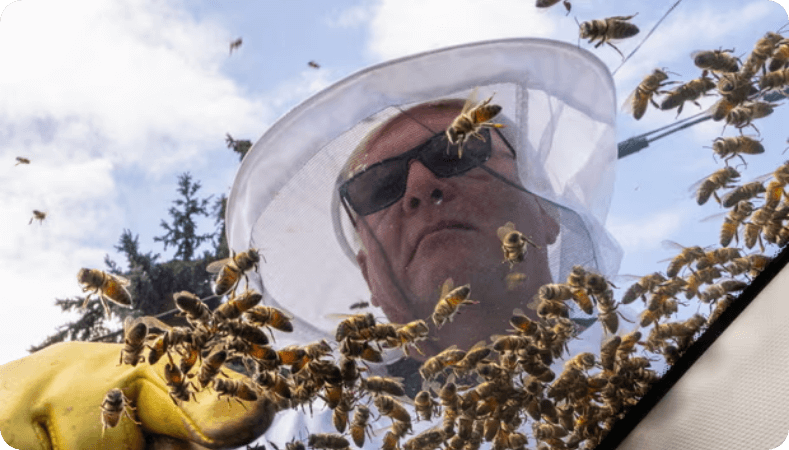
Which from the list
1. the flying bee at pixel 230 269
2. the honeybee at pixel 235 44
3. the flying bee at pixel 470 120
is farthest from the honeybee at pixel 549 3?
the flying bee at pixel 230 269

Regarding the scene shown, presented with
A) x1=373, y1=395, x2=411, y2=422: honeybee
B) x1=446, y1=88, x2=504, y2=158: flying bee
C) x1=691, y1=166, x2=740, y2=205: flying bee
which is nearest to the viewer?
x1=446, y1=88, x2=504, y2=158: flying bee

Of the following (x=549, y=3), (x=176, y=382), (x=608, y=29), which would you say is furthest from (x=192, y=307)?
(x=608, y=29)

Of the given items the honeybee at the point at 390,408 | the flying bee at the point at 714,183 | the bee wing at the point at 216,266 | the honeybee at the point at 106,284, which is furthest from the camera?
the flying bee at the point at 714,183

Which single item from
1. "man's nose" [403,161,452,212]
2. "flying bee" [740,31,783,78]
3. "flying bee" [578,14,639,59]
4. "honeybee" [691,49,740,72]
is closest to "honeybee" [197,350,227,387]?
"man's nose" [403,161,452,212]

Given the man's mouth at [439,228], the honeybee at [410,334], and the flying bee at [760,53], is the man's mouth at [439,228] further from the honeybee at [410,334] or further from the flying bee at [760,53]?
the flying bee at [760,53]

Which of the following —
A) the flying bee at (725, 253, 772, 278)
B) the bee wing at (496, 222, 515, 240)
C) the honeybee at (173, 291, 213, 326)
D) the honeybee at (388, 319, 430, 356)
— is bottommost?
the flying bee at (725, 253, 772, 278)

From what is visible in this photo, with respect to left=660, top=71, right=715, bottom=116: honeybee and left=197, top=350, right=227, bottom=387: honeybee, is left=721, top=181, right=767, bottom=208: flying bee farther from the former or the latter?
left=197, top=350, right=227, bottom=387: honeybee

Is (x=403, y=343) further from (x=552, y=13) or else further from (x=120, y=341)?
(x=552, y=13)

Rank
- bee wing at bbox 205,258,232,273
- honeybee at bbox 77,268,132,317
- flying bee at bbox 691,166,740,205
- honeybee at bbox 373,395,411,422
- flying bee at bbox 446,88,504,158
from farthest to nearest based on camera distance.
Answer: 1. flying bee at bbox 691,166,740,205
2. honeybee at bbox 373,395,411,422
3. flying bee at bbox 446,88,504,158
4. bee wing at bbox 205,258,232,273
5. honeybee at bbox 77,268,132,317

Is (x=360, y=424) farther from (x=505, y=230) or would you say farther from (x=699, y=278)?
(x=699, y=278)
